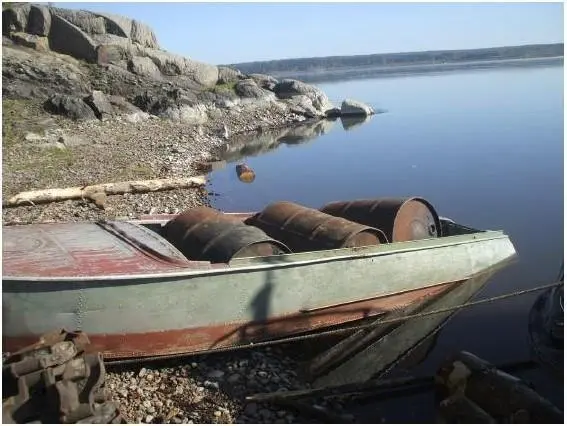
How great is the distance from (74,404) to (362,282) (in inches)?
179

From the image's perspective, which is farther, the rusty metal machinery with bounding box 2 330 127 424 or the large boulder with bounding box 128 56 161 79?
the large boulder with bounding box 128 56 161 79

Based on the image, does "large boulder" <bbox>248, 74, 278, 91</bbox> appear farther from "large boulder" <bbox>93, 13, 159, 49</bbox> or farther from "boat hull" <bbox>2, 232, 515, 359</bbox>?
"boat hull" <bbox>2, 232, 515, 359</bbox>

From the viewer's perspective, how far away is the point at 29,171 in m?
16.8

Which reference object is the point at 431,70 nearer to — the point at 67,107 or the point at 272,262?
the point at 67,107

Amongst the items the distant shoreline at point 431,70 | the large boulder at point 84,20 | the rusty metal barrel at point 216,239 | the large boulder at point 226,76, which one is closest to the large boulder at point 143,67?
the large boulder at point 84,20

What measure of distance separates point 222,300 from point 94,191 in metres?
8.26

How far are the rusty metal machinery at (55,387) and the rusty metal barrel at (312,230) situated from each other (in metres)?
3.97

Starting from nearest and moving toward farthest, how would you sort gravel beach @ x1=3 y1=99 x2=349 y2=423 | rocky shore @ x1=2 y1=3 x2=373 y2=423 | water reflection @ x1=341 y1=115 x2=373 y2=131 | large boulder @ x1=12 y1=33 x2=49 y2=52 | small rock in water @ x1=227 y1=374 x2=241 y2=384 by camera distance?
gravel beach @ x1=3 y1=99 x2=349 y2=423, rocky shore @ x1=2 y1=3 x2=373 y2=423, small rock in water @ x1=227 y1=374 x2=241 y2=384, large boulder @ x1=12 y1=33 x2=49 y2=52, water reflection @ x1=341 y1=115 x2=373 y2=131

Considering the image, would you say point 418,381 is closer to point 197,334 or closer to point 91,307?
point 197,334

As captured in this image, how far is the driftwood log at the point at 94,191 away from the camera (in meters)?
13.2

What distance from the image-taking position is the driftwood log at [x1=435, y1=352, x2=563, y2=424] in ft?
18.2

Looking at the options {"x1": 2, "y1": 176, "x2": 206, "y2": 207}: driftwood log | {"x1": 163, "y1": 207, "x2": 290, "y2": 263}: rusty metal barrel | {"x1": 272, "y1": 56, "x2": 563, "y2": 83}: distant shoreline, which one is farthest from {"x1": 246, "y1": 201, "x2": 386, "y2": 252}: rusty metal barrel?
{"x1": 272, "y1": 56, "x2": 563, "y2": 83}: distant shoreline

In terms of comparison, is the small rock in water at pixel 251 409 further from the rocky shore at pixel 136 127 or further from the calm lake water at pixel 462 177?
the calm lake water at pixel 462 177

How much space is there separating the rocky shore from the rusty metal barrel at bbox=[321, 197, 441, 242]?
2837mm
